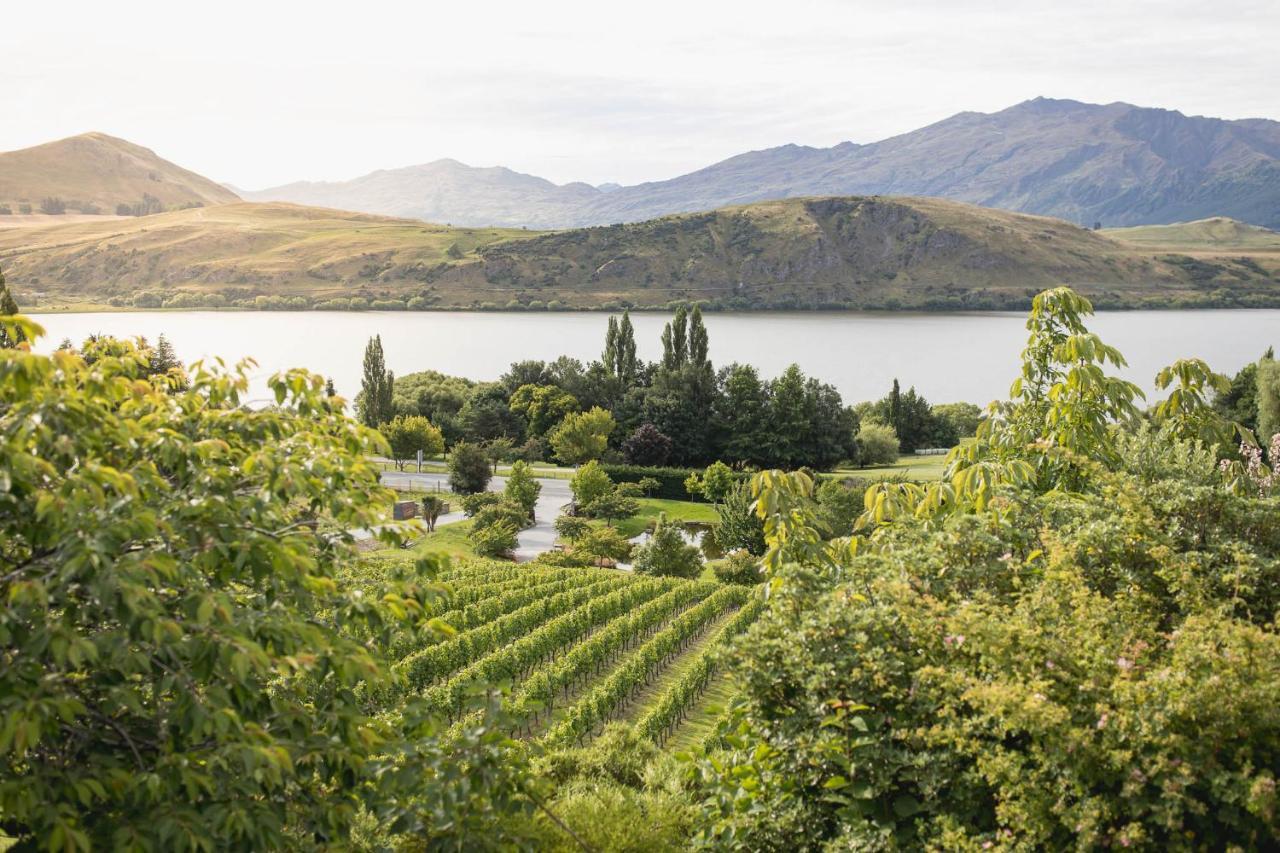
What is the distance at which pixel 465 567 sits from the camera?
28.7 meters

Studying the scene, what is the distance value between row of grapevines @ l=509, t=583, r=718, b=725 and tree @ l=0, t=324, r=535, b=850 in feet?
34.4

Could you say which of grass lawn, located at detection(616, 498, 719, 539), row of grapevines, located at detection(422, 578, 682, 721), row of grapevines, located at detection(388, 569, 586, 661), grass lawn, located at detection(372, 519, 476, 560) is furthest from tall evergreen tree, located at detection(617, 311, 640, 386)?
row of grapevines, located at detection(422, 578, 682, 721)

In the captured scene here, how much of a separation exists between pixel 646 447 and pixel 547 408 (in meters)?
9.95

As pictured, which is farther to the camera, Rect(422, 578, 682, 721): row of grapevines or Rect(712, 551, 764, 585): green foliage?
Rect(712, 551, 764, 585): green foliage

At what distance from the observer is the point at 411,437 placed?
5725 cm

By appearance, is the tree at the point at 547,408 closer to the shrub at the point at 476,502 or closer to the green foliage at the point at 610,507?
the green foliage at the point at 610,507

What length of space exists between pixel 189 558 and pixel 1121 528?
5.24 meters

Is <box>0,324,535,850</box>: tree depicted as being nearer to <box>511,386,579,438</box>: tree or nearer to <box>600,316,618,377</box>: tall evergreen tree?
<box>511,386,579,438</box>: tree

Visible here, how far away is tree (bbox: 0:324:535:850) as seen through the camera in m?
3.72

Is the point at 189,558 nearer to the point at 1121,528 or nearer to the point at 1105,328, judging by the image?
the point at 1121,528

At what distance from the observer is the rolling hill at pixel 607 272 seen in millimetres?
171000

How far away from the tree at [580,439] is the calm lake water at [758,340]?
3563 cm

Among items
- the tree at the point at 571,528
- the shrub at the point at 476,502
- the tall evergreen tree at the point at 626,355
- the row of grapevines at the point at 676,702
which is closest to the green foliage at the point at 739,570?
the tree at the point at 571,528

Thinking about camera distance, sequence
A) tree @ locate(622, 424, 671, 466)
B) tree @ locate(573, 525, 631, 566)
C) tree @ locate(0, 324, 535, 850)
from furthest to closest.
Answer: tree @ locate(622, 424, 671, 466), tree @ locate(573, 525, 631, 566), tree @ locate(0, 324, 535, 850)
